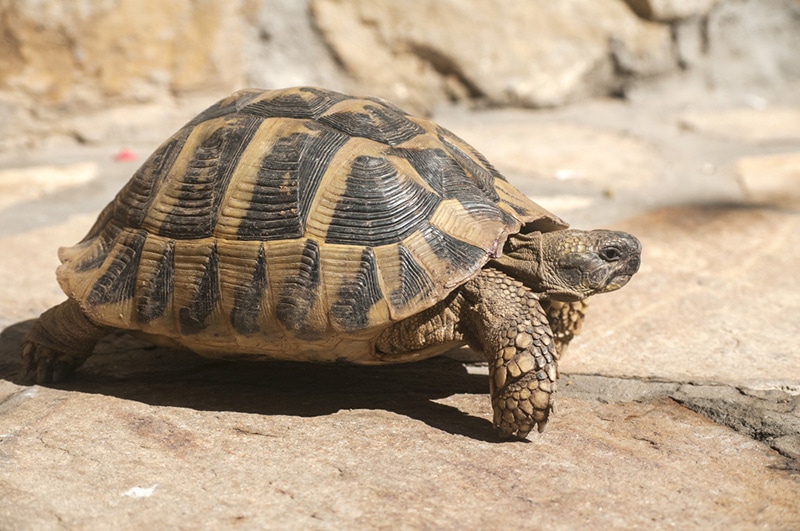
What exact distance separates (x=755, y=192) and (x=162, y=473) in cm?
352

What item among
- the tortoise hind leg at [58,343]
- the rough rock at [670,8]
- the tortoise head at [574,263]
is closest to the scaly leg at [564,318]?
the tortoise head at [574,263]

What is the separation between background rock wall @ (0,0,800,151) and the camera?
208 inches

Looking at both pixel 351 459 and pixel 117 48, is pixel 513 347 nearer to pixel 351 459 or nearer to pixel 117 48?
pixel 351 459

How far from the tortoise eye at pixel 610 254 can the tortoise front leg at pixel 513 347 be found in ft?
0.77

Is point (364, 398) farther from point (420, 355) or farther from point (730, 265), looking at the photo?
point (730, 265)

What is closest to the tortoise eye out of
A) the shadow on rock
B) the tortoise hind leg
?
the shadow on rock

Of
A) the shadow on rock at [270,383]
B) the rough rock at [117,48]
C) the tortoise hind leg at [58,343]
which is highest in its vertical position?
the rough rock at [117,48]

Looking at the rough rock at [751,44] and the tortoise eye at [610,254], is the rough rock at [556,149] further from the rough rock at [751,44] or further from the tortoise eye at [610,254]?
the tortoise eye at [610,254]

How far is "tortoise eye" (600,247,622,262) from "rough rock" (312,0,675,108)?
3421mm

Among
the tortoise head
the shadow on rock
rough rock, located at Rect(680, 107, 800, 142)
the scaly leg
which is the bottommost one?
the shadow on rock

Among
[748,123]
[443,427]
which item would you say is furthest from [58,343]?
[748,123]

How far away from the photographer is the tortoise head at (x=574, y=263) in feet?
9.18

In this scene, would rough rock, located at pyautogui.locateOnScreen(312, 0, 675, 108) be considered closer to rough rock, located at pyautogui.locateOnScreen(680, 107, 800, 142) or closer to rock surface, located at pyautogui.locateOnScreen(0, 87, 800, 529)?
rough rock, located at pyautogui.locateOnScreen(680, 107, 800, 142)

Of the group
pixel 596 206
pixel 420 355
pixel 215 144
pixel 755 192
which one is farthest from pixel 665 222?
pixel 215 144
